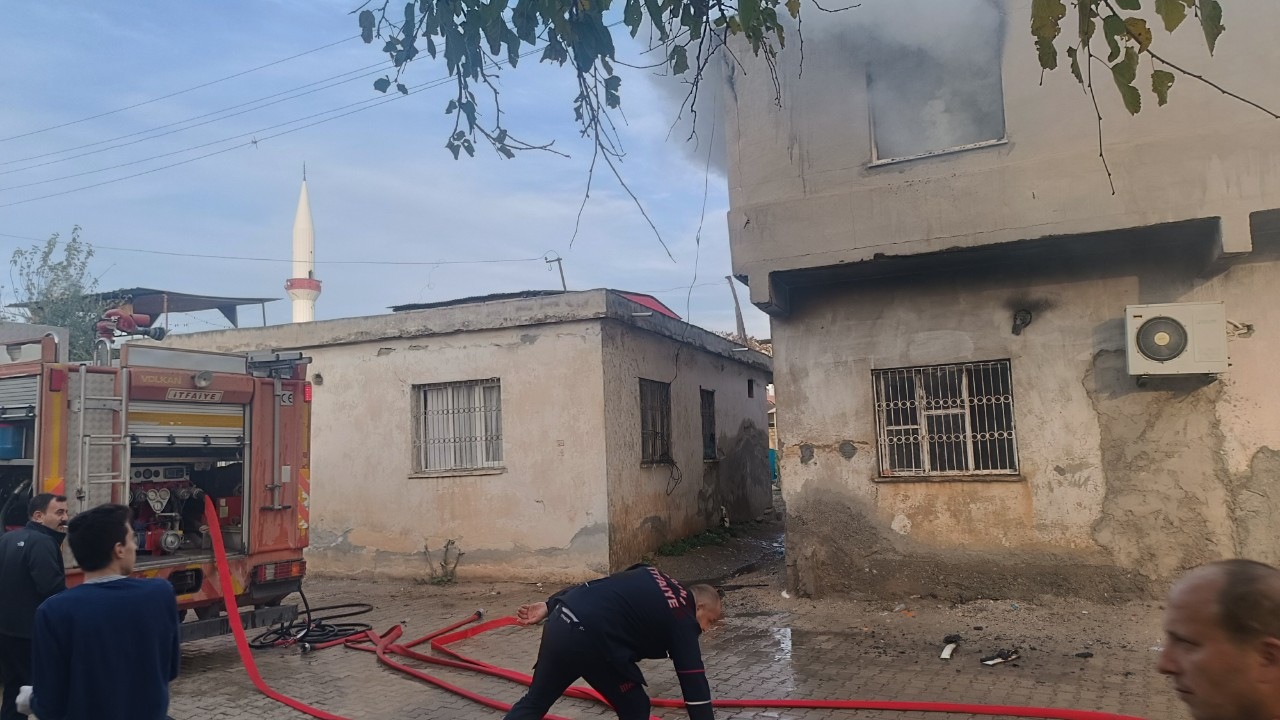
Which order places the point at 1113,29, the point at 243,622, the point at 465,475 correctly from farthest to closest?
the point at 465,475 → the point at 243,622 → the point at 1113,29

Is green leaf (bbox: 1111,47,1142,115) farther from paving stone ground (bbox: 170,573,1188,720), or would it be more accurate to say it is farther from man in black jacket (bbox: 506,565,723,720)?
paving stone ground (bbox: 170,573,1188,720)

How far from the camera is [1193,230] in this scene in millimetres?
7812

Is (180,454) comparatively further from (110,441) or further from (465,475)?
(465,475)

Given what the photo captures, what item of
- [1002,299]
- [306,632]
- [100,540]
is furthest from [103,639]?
[1002,299]

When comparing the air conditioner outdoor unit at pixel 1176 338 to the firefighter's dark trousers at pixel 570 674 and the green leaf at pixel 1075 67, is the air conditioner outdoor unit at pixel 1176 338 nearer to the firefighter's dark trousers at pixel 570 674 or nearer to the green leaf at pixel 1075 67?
the green leaf at pixel 1075 67

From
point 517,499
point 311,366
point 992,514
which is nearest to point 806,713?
point 992,514

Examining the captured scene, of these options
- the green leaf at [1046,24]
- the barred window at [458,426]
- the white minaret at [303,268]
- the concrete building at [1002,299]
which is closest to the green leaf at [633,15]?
the green leaf at [1046,24]

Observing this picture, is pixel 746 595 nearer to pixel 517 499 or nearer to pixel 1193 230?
pixel 517 499

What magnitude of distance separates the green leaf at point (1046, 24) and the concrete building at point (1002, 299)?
5.30 metres

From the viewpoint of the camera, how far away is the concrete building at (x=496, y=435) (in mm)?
11227

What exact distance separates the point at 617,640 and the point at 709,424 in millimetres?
11484

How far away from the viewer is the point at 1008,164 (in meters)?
8.22

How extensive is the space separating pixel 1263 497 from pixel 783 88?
5832 millimetres

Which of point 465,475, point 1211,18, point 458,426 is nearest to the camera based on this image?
point 1211,18
